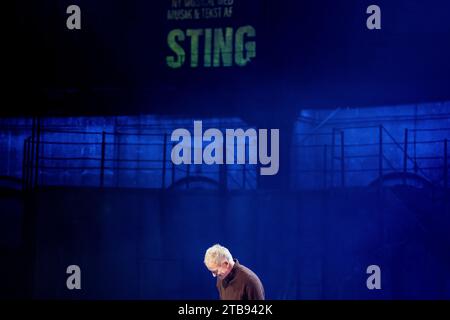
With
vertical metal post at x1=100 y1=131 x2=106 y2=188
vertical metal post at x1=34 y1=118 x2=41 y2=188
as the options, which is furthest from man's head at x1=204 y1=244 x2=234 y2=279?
vertical metal post at x1=34 y1=118 x2=41 y2=188

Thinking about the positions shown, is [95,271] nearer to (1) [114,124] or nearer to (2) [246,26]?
(1) [114,124]

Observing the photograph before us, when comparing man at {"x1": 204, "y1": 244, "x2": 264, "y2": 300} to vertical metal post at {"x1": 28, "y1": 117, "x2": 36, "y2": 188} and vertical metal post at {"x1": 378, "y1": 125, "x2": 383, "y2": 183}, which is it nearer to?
vertical metal post at {"x1": 378, "y1": 125, "x2": 383, "y2": 183}

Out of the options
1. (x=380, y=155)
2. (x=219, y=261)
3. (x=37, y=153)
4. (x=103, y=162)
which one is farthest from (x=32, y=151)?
(x=380, y=155)

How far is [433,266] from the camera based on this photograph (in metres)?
4.21

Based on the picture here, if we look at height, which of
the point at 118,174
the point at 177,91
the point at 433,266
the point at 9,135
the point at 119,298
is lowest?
the point at 119,298

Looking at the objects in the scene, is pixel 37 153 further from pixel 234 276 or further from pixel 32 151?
pixel 234 276

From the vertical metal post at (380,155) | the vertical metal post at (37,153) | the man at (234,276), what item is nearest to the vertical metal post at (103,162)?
the vertical metal post at (37,153)

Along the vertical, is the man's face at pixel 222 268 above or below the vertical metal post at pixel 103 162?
Result: below

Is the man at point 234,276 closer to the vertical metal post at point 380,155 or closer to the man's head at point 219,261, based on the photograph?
the man's head at point 219,261

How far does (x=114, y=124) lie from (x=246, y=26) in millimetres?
1309
